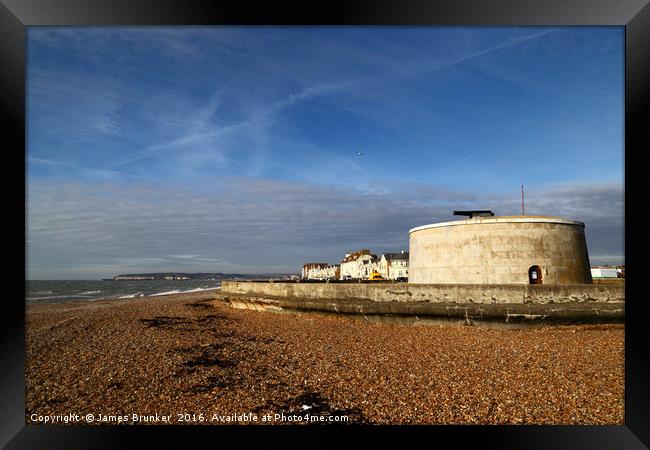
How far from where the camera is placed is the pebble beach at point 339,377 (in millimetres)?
4863

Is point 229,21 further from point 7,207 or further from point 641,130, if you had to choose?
point 641,130

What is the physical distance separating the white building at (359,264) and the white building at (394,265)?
4584mm

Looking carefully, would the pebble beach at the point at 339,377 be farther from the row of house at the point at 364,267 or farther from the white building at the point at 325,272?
the white building at the point at 325,272

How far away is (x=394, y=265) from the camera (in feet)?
200

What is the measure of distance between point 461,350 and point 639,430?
159 inches

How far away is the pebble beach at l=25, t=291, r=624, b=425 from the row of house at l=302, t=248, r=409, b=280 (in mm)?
27560

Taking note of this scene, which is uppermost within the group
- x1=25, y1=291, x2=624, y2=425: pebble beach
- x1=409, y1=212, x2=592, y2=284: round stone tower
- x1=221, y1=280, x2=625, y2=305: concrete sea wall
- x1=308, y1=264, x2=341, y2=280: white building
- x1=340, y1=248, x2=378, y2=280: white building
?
x1=409, y1=212, x2=592, y2=284: round stone tower

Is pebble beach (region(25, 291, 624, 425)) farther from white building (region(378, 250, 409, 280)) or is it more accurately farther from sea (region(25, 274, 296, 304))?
white building (region(378, 250, 409, 280))

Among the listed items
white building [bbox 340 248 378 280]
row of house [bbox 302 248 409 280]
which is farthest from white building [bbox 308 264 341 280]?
white building [bbox 340 248 378 280]

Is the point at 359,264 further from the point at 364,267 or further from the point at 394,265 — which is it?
the point at 394,265

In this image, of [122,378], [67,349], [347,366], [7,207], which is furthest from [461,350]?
[67,349]

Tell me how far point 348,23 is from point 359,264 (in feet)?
239

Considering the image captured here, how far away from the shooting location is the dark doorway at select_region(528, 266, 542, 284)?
1284cm

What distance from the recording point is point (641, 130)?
3770mm
